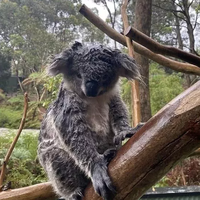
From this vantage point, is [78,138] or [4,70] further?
[4,70]

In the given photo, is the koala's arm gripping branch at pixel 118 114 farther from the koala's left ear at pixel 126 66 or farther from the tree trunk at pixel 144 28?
the tree trunk at pixel 144 28

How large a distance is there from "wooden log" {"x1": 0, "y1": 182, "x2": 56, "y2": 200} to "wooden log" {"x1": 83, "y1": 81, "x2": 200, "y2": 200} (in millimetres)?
799

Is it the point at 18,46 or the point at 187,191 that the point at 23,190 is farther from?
the point at 18,46

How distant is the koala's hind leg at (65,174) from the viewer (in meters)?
1.47

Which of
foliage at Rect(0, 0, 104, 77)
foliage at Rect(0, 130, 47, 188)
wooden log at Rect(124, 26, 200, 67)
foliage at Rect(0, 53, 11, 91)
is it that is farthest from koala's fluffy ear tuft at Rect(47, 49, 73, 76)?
foliage at Rect(0, 53, 11, 91)

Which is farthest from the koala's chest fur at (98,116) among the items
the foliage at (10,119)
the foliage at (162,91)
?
the foliage at (10,119)

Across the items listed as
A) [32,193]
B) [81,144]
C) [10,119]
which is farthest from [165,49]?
[10,119]

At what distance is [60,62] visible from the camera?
1557 mm

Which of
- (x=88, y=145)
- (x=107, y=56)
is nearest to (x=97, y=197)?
(x=88, y=145)

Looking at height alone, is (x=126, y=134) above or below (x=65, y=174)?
above

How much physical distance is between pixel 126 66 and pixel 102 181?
23.5 inches

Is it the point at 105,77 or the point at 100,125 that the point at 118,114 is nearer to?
the point at 100,125

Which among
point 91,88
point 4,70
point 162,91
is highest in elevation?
point 4,70

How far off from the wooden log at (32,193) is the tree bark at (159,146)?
79 centimetres
